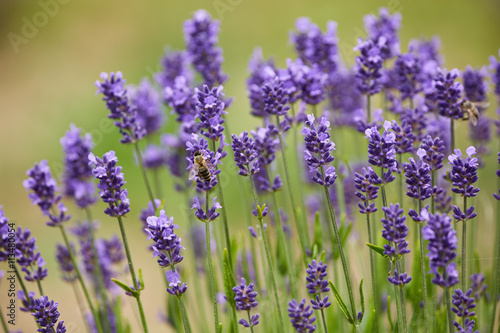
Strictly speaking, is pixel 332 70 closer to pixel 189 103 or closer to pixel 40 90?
pixel 189 103

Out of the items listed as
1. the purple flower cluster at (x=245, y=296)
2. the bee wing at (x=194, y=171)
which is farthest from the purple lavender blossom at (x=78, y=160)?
the purple flower cluster at (x=245, y=296)

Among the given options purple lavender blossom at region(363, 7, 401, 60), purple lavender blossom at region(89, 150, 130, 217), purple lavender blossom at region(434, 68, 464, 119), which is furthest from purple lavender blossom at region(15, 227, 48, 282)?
purple lavender blossom at region(363, 7, 401, 60)

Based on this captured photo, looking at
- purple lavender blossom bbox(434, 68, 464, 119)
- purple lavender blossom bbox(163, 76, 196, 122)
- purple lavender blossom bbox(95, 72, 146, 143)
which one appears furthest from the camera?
purple lavender blossom bbox(163, 76, 196, 122)

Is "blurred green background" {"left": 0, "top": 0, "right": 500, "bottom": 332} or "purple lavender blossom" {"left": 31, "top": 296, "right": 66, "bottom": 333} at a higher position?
"blurred green background" {"left": 0, "top": 0, "right": 500, "bottom": 332}

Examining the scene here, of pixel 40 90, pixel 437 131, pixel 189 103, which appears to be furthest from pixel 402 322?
pixel 40 90

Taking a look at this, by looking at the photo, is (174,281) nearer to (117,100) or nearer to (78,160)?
(117,100)

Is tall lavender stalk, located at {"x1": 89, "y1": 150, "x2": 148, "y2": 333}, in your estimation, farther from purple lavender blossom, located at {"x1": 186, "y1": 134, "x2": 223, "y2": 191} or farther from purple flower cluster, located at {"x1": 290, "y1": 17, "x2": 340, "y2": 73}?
purple flower cluster, located at {"x1": 290, "y1": 17, "x2": 340, "y2": 73}
